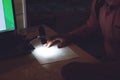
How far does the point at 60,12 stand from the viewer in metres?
2.47

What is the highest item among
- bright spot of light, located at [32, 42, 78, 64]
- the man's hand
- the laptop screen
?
the laptop screen

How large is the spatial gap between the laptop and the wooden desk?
0.05 meters

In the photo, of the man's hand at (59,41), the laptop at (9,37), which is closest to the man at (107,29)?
the man's hand at (59,41)

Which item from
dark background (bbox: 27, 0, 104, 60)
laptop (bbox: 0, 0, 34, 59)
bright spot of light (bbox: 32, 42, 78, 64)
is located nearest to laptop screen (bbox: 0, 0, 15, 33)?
laptop (bbox: 0, 0, 34, 59)

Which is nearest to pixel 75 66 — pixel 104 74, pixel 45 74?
pixel 104 74

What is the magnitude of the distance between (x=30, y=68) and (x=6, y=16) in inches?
14.3

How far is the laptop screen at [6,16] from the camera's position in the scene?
1.30 m

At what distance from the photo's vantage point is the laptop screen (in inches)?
51.1

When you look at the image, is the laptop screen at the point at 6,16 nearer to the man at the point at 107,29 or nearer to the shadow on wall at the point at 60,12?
the man at the point at 107,29

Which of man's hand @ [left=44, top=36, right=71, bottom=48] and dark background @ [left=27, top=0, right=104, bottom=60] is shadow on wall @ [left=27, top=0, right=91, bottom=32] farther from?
man's hand @ [left=44, top=36, right=71, bottom=48]

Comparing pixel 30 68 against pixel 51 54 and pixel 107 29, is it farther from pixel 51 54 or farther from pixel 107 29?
pixel 107 29

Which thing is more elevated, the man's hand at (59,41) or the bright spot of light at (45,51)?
the man's hand at (59,41)

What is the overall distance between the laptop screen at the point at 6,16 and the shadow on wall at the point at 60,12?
1010mm

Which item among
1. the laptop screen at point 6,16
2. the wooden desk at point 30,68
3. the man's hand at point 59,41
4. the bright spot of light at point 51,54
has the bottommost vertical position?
the wooden desk at point 30,68
